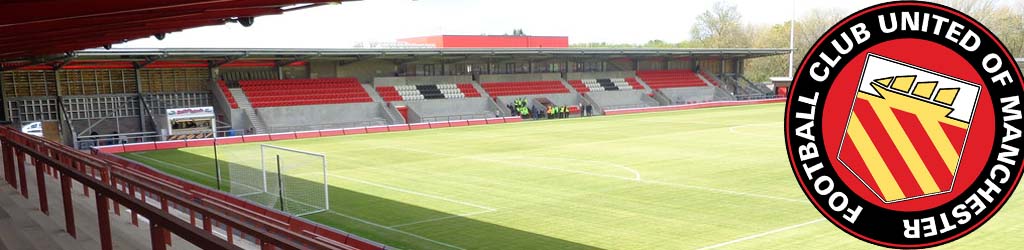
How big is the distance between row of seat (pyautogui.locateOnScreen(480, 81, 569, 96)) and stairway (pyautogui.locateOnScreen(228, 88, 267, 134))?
764 inches

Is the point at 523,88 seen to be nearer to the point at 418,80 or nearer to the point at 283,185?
the point at 418,80

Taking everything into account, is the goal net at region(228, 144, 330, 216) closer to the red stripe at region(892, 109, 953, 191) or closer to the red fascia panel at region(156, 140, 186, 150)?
the red fascia panel at region(156, 140, 186, 150)

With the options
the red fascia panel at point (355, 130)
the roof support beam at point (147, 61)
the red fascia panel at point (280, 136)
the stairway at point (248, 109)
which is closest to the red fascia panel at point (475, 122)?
the red fascia panel at point (355, 130)

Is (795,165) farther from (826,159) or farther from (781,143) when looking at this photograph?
(781,143)

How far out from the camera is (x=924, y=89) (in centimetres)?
329

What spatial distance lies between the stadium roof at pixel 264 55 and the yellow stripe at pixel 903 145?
117ft

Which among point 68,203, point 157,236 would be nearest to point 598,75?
point 68,203

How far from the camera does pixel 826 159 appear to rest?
11.9 ft

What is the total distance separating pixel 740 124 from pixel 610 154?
1694 centimetres

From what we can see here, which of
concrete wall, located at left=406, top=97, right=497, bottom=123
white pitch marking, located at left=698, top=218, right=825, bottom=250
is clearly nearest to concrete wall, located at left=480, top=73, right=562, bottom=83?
concrete wall, located at left=406, top=97, right=497, bottom=123

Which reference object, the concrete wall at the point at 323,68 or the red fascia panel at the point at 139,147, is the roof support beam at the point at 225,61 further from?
the red fascia panel at the point at 139,147

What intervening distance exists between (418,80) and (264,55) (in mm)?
14544

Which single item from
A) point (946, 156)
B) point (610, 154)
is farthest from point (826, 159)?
point (610, 154)

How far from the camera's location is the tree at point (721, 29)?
11568 cm
